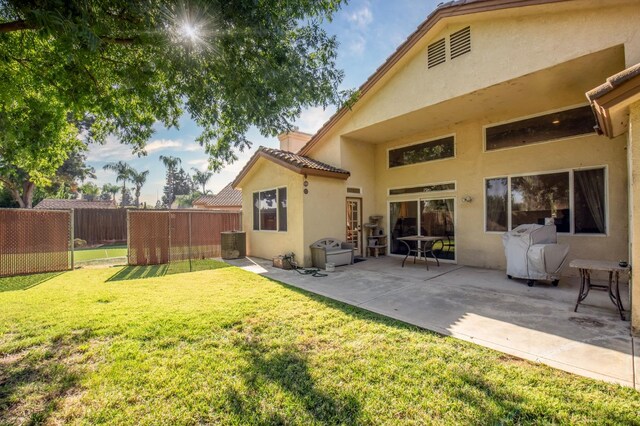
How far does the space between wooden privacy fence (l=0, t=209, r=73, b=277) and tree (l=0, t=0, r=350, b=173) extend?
430cm

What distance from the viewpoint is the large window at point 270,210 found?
10531 mm

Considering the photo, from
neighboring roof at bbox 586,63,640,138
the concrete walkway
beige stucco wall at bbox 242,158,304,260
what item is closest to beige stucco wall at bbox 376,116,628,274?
the concrete walkway

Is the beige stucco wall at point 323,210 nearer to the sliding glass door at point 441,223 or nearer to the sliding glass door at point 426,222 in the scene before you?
the sliding glass door at point 426,222

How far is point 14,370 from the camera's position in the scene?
3.30m

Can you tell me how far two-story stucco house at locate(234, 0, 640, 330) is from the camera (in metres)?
5.88

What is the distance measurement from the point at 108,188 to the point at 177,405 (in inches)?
3169

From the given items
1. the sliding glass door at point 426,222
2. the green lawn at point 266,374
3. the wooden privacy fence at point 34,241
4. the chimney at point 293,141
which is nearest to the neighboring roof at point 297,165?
the sliding glass door at point 426,222

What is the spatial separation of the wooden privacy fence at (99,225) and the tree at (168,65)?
52.9 ft

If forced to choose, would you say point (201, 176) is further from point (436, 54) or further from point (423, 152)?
point (436, 54)

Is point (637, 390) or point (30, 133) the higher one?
point (30, 133)

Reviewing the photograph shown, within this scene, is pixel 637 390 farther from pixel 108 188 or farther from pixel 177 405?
pixel 108 188

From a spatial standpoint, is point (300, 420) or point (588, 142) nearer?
point (300, 420)

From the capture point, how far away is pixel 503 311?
16.6ft

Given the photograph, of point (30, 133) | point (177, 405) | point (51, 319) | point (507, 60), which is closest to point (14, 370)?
point (51, 319)
